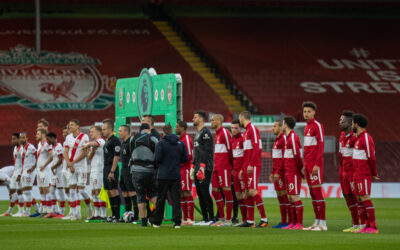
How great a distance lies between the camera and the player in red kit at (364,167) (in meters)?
13.9

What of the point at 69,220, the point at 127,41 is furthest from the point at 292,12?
the point at 69,220

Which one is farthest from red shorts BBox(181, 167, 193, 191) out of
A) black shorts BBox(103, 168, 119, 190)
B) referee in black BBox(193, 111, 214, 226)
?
black shorts BBox(103, 168, 119, 190)

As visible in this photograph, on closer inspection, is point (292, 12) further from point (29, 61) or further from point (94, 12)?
point (29, 61)

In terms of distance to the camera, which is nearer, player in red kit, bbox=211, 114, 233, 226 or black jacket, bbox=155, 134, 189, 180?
black jacket, bbox=155, 134, 189, 180

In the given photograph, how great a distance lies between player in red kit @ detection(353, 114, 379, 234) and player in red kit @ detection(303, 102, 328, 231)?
67 centimetres

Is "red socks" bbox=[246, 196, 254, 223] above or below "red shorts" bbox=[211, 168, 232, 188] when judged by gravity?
below

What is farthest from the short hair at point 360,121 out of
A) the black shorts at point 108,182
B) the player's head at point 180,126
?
the black shorts at point 108,182

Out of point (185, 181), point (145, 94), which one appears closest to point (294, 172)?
point (185, 181)

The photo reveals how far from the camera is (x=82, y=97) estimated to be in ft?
116

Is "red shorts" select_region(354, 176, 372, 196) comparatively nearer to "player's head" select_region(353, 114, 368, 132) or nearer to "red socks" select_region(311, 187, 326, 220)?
"red socks" select_region(311, 187, 326, 220)

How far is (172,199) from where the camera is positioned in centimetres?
1536

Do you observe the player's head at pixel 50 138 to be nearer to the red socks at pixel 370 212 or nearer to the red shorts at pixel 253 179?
the red shorts at pixel 253 179

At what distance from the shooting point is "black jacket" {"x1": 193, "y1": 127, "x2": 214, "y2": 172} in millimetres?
16203

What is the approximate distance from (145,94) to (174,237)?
7053 millimetres
